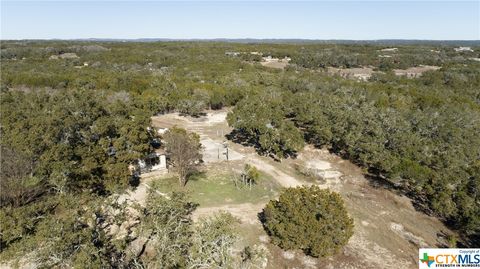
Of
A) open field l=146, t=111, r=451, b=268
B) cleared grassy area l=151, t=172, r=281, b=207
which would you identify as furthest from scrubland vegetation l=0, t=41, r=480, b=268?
cleared grassy area l=151, t=172, r=281, b=207

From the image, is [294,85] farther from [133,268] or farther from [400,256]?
[133,268]

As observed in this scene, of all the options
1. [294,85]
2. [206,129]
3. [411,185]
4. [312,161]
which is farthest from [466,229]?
[294,85]

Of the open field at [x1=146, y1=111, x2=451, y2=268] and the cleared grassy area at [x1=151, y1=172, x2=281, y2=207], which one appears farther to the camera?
the cleared grassy area at [x1=151, y1=172, x2=281, y2=207]

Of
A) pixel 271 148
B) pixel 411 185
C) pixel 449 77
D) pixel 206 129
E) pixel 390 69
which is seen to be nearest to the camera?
pixel 411 185

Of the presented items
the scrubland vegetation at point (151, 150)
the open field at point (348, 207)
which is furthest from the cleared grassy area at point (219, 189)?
the scrubland vegetation at point (151, 150)

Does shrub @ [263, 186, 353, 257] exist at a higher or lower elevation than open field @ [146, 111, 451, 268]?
higher

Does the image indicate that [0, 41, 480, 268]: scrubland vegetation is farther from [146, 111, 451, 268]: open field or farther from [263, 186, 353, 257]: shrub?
[146, 111, 451, 268]: open field
